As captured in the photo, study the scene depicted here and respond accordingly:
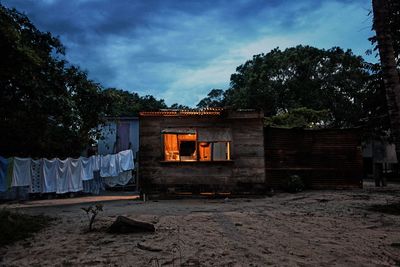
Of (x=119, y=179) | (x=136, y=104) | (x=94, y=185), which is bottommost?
(x=94, y=185)

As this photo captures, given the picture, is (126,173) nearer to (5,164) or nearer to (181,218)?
(5,164)

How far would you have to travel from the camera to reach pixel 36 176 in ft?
49.5

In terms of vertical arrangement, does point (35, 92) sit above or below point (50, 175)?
above

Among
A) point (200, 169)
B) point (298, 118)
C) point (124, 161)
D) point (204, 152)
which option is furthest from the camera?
point (298, 118)

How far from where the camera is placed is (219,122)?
14227 millimetres

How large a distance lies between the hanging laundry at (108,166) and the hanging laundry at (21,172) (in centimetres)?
442

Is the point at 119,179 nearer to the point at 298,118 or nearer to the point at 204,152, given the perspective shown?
the point at 204,152

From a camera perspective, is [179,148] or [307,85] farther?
[307,85]

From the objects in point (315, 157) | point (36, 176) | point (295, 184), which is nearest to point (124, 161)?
point (36, 176)

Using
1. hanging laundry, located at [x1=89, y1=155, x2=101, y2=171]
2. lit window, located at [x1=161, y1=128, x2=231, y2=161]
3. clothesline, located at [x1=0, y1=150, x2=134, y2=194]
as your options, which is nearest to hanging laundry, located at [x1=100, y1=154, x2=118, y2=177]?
clothesline, located at [x1=0, y1=150, x2=134, y2=194]

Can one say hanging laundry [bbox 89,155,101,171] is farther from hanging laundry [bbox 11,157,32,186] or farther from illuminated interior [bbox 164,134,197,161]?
illuminated interior [bbox 164,134,197,161]

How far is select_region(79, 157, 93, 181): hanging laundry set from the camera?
56.3 ft

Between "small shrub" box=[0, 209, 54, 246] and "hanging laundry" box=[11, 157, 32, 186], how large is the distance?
6.41 m

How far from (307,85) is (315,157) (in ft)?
51.5
